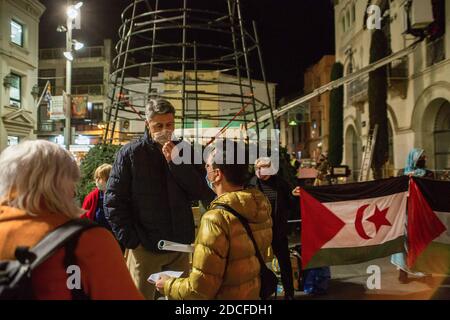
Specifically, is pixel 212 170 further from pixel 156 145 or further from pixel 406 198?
pixel 406 198

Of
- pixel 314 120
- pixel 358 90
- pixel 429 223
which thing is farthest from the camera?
pixel 314 120

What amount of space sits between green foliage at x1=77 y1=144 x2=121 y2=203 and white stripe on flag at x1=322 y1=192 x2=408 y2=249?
2.92 meters

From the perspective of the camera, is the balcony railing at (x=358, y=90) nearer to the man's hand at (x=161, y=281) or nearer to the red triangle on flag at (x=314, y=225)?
the red triangle on flag at (x=314, y=225)

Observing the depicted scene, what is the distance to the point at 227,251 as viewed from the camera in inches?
88.1

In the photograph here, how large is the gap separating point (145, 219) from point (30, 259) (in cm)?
161

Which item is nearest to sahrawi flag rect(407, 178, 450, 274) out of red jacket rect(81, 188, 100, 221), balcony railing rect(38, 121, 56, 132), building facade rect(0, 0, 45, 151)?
red jacket rect(81, 188, 100, 221)

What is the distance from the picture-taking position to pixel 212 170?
254cm

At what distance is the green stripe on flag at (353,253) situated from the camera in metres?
5.58

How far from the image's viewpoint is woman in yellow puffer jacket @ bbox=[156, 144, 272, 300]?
220 cm

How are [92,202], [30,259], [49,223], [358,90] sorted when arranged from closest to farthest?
[30,259] → [49,223] → [92,202] → [358,90]

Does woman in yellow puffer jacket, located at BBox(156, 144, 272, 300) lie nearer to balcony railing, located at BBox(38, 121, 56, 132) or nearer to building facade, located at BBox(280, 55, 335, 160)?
building facade, located at BBox(280, 55, 335, 160)

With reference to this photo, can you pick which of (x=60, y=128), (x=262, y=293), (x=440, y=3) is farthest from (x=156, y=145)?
(x=60, y=128)

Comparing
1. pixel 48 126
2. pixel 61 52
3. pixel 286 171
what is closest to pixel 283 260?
pixel 286 171

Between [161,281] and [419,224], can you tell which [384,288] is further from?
[161,281]
